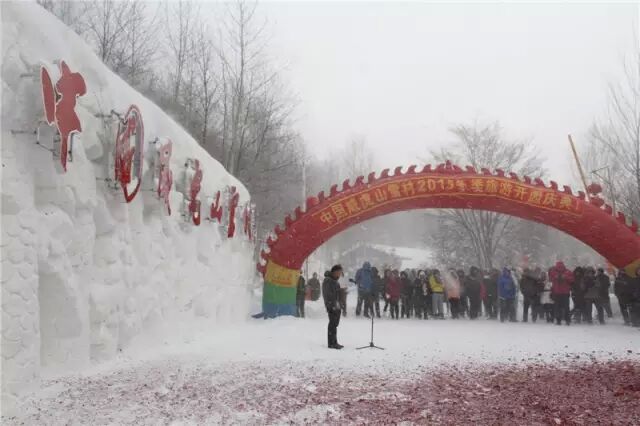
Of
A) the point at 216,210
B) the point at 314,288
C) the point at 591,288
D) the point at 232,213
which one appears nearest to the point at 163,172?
the point at 216,210

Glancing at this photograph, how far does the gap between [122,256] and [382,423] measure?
4.12 metres

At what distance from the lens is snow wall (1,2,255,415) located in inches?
187

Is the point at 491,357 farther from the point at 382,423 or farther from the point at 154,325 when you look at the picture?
the point at 154,325

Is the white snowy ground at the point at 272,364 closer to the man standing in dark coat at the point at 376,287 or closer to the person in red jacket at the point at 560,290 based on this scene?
the person in red jacket at the point at 560,290

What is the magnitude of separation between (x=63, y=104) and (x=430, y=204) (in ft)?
32.5

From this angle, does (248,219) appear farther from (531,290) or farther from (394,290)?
(531,290)

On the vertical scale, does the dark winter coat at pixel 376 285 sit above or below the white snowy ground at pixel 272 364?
above

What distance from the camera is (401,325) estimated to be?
1176 centimetres

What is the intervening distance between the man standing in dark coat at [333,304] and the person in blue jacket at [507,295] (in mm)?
5979

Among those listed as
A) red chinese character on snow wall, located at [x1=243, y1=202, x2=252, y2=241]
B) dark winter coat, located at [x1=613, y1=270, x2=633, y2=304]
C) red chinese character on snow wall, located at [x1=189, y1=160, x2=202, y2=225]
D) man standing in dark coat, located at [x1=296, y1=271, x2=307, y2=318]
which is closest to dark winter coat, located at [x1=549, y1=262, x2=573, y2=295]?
dark winter coat, located at [x1=613, y1=270, x2=633, y2=304]

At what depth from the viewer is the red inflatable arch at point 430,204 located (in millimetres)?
12789

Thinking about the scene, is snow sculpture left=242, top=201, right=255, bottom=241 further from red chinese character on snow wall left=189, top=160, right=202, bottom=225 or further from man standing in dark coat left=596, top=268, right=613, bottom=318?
man standing in dark coat left=596, top=268, right=613, bottom=318

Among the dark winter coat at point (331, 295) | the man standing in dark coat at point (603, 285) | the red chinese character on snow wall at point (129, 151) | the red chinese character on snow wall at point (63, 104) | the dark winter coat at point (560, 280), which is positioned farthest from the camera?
the man standing in dark coat at point (603, 285)

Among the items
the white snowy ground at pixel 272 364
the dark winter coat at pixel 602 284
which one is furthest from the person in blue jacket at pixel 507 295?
the dark winter coat at pixel 602 284
